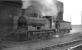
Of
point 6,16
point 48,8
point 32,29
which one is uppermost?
point 48,8

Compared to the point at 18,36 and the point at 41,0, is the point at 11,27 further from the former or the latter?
the point at 41,0

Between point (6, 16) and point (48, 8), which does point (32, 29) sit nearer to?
point (6, 16)

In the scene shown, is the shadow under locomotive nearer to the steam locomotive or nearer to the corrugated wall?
the steam locomotive

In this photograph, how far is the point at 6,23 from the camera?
1727 centimetres

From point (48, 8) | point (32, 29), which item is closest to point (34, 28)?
point (32, 29)

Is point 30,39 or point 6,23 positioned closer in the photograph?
point 30,39

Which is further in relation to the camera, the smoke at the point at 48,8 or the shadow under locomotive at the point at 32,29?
the smoke at the point at 48,8

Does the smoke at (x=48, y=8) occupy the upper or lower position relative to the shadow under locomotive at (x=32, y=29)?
upper

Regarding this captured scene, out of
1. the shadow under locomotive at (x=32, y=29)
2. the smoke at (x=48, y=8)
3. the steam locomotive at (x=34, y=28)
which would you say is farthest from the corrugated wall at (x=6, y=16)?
the smoke at (x=48, y=8)

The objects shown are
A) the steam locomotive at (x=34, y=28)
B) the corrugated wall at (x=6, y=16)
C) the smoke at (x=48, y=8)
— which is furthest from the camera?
the smoke at (x=48, y=8)

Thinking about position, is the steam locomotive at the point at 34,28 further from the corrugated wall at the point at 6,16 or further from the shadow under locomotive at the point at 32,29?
the corrugated wall at the point at 6,16

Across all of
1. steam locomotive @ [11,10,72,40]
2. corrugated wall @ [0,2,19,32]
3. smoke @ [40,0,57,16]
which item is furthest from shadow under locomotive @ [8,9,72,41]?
smoke @ [40,0,57,16]

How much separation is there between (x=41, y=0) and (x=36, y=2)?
6.63 ft


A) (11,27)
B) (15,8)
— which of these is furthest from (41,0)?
Answer: (11,27)
